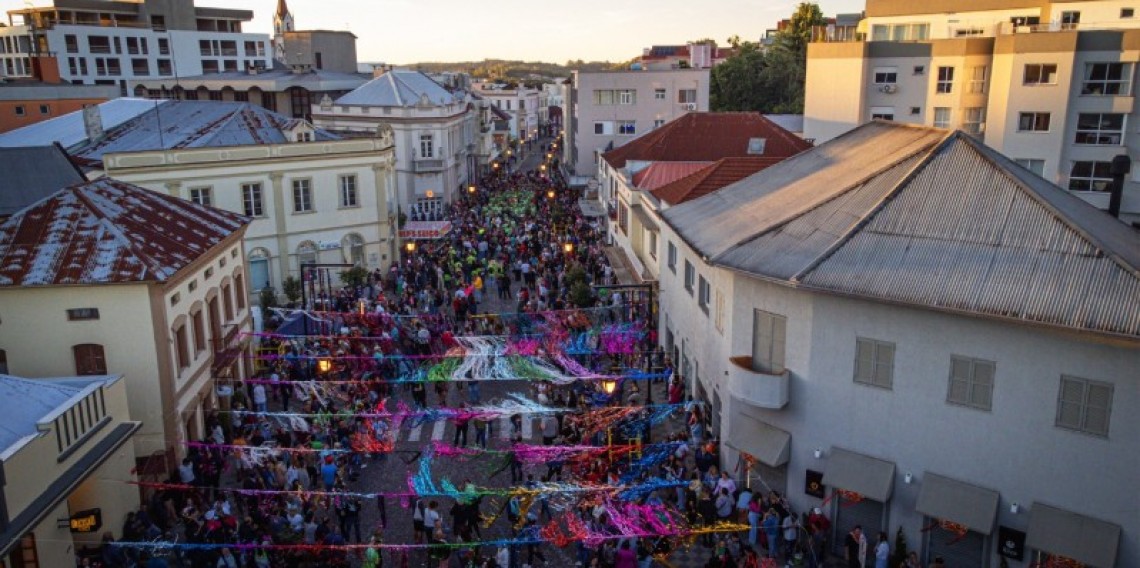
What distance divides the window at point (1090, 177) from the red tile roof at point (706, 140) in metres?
11.6

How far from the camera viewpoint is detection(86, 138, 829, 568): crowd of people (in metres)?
17.6

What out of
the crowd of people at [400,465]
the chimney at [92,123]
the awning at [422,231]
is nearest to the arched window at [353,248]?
the awning at [422,231]

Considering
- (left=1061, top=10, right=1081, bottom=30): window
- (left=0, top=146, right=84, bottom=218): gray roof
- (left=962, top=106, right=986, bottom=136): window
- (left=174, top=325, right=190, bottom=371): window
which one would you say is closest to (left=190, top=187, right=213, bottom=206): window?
(left=0, top=146, right=84, bottom=218): gray roof

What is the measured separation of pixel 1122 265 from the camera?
14422mm

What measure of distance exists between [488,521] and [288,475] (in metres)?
4.80

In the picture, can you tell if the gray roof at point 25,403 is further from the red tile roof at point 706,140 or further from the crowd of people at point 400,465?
the red tile roof at point 706,140

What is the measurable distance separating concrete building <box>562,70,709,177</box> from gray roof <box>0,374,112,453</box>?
1983 inches

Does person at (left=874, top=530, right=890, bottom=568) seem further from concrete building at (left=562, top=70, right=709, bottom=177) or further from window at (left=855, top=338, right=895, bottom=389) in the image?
concrete building at (left=562, top=70, right=709, bottom=177)

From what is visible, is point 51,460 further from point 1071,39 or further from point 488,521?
point 1071,39

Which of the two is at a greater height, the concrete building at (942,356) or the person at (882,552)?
the concrete building at (942,356)

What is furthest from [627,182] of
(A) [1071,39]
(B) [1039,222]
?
(B) [1039,222]

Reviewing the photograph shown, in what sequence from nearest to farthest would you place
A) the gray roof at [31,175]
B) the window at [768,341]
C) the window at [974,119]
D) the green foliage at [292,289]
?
the window at [768,341]
the gray roof at [31,175]
the green foliage at [292,289]
the window at [974,119]

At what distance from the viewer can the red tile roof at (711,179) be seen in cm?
2784

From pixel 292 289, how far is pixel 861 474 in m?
26.5
